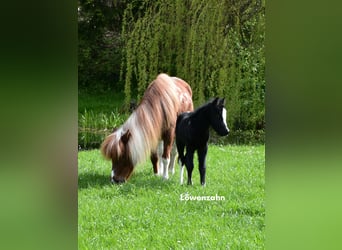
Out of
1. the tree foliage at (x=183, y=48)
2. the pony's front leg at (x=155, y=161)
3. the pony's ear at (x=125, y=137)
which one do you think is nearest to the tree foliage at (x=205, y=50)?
the tree foliage at (x=183, y=48)

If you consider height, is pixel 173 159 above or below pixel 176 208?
above

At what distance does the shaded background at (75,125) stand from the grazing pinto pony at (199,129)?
0.40 meters

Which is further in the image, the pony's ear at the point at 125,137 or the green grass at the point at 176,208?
the pony's ear at the point at 125,137

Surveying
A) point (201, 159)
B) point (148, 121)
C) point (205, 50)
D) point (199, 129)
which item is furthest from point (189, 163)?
point (205, 50)

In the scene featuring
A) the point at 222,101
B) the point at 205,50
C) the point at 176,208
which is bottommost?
the point at 176,208

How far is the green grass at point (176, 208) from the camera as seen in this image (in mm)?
2771

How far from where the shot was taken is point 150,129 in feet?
9.55

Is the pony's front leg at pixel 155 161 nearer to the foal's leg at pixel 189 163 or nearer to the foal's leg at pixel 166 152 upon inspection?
the foal's leg at pixel 166 152

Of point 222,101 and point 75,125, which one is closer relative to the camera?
point 222,101

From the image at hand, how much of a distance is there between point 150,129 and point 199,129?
0.28 metres

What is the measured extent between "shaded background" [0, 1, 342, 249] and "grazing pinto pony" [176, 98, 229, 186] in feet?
1.30

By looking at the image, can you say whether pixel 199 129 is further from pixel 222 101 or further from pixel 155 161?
pixel 155 161
